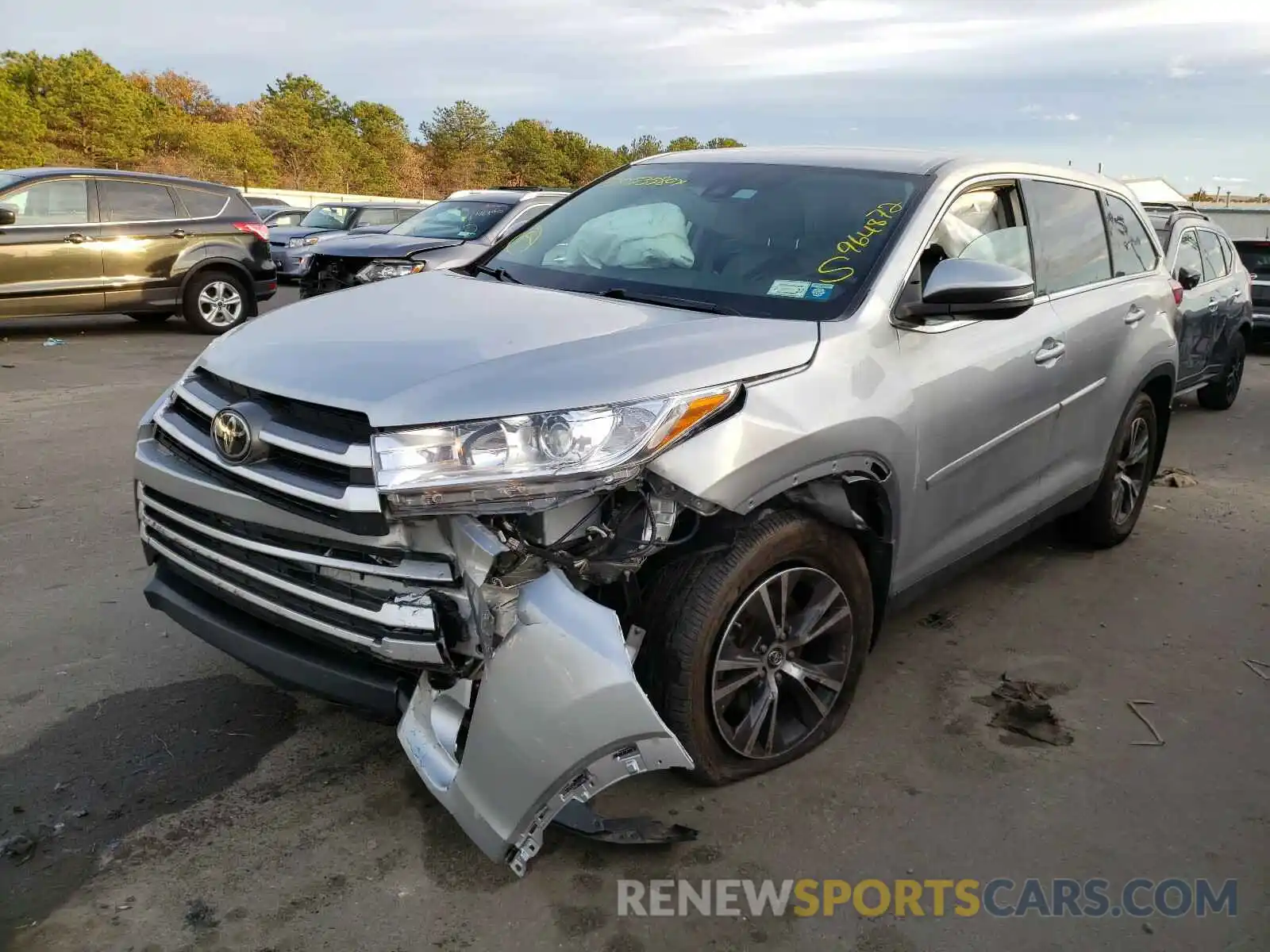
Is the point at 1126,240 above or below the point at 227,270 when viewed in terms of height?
above

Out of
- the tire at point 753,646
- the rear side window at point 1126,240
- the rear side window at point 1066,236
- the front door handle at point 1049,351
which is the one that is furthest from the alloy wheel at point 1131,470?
the tire at point 753,646

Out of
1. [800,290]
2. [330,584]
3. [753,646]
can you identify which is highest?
[800,290]

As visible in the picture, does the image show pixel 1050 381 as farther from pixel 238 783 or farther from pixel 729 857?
pixel 238 783

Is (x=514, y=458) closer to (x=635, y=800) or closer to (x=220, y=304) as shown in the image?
(x=635, y=800)

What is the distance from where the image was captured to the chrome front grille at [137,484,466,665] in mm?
2385

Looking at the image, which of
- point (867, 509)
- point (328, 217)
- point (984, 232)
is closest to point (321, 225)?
point (328, 217)

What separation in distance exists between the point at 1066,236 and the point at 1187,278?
421 centimetres

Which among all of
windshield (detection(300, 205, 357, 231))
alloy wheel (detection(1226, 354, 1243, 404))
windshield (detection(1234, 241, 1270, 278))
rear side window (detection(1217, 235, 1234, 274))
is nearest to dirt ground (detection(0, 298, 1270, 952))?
alloy wheel (detection(1226, 354, 1243, 404))

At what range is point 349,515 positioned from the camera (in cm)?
240

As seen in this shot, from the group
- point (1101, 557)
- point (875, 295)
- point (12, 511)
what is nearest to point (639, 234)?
point (875, 295)

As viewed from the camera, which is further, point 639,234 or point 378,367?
point 639,234

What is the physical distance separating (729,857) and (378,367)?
157 centimetres

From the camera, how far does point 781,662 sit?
118 inches

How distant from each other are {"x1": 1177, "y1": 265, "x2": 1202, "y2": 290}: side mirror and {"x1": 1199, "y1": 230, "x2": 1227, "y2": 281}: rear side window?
706mm
